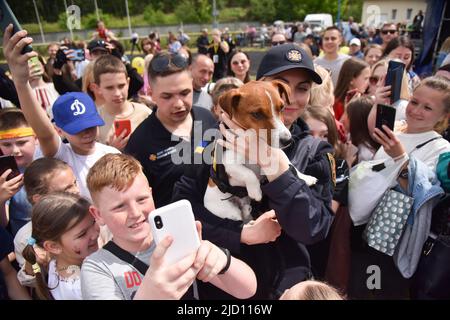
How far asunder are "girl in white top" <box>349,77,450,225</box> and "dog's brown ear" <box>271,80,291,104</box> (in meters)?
0.88

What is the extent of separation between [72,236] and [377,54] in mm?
7555

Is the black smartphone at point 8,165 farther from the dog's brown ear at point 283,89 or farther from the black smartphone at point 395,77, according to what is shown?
the black smartphone at point 395,77

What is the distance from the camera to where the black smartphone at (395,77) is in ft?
9.73

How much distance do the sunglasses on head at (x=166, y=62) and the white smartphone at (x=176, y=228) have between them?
73.4 inches

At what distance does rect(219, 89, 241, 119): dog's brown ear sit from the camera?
81.7 inches

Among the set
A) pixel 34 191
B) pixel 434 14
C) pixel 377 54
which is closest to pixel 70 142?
pixel 34 191

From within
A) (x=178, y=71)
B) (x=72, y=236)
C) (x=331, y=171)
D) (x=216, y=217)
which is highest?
(x=178, y=71)

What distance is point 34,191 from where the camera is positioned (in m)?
2.53

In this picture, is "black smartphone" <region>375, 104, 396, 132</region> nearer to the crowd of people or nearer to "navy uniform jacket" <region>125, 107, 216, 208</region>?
the crowd of people

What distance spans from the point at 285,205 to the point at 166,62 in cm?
184

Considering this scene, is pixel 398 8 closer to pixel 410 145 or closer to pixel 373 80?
pixel 373 80

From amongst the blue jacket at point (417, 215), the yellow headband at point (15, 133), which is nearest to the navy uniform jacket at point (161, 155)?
the yellow headband at point (15, 133)

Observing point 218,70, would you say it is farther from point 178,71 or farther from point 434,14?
point 178,71

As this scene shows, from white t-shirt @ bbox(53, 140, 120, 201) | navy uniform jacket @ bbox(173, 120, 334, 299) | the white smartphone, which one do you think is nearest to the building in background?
white t-shirt @ bbox(53, 140, 120, 201)
